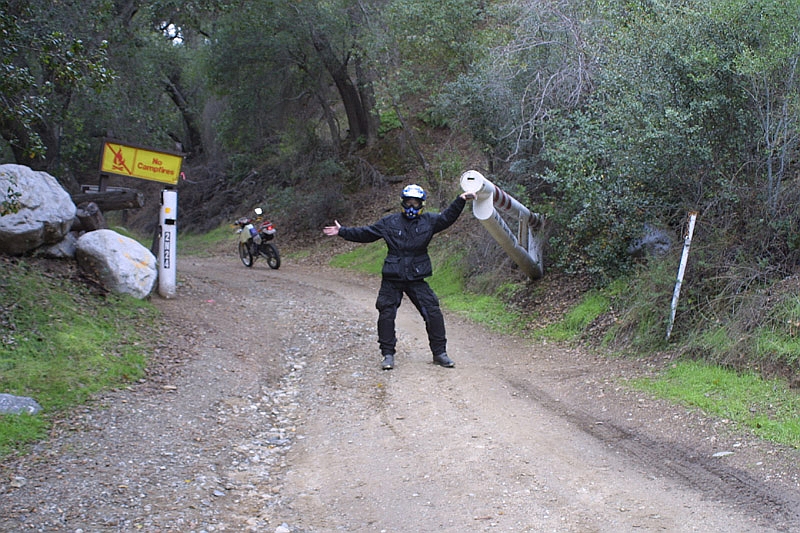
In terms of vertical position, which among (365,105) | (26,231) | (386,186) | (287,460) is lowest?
(287,460)

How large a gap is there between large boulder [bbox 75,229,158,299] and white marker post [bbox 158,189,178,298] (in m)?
0.38

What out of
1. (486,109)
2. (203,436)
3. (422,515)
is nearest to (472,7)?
(486,109)

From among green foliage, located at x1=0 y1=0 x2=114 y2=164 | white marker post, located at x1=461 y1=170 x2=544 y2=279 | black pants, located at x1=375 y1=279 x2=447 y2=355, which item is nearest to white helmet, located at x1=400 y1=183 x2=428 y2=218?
white marker post, located at x1=461 y1=170 x2=544 y2=279

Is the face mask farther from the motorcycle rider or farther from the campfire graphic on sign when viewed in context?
the campfire graphic on sign

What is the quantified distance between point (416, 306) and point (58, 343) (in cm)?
372

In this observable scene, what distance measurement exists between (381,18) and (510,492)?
1539cm

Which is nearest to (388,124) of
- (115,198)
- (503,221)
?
(115,198)

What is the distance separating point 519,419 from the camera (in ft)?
21.1

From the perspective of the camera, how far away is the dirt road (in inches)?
180

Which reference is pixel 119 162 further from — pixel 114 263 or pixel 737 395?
pixel 737 395

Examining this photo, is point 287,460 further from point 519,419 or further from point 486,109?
point 486,109

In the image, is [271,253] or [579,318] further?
[271,253]

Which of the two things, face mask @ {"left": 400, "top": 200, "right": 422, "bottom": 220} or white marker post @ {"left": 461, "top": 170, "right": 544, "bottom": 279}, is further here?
white marker post @ {"left": 461, "top": 170, "right": 544, "bottom": 279}

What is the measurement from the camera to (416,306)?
8250 mm
